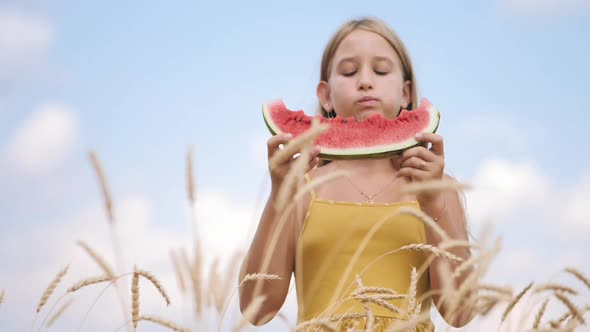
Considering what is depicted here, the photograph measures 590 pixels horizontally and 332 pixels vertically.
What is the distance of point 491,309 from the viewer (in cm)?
195

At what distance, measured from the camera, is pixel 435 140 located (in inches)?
138

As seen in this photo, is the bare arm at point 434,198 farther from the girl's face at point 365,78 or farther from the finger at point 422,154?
the girl's face at point 365,78

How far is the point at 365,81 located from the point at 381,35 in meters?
0.59

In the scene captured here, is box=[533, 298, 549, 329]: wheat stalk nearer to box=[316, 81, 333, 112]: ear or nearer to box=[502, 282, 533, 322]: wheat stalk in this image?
box=[502, 282, 533, 322]: wheat stalk

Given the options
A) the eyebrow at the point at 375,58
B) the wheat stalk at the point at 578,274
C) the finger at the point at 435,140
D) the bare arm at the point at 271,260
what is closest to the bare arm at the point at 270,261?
the bare arm at the point at 271,260

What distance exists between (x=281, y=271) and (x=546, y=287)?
1.96 meters

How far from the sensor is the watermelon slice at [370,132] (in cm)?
390

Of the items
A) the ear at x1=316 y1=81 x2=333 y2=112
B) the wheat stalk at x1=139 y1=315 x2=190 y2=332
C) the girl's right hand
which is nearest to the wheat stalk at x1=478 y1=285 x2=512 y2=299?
the wheat stalk at x1=139 y1=315 x2=190 y2=332

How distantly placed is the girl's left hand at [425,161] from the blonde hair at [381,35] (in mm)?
1079

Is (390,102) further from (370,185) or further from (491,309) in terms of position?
(491,309)

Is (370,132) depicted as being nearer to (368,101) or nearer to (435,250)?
(368,101)

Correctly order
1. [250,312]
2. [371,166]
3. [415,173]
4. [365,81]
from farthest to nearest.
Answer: [371,166] → [365,81] → [415,173] → [250,312]

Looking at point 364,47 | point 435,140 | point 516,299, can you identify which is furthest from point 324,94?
point 516,299

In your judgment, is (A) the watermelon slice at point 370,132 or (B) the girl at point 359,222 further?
(A) the watermelon slice at point 370,132
